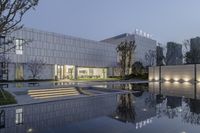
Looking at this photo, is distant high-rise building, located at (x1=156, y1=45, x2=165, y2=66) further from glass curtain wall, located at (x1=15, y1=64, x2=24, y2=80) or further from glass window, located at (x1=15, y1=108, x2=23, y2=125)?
glass window, located at (x1=15, y1=108, x2=23, y2=125)

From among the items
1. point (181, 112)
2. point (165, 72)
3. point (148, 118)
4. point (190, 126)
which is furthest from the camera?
point (165, 72)

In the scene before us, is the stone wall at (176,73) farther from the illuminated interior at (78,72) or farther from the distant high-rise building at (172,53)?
the distant high-rise building at (172,53)

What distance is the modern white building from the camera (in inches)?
1719

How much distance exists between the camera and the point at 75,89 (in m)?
19.4

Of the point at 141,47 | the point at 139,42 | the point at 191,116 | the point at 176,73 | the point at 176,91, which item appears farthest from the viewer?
the point at 141,47

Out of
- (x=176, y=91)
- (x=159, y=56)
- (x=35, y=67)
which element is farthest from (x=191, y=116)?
(x=159, y=56)

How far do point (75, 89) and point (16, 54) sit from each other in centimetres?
2712

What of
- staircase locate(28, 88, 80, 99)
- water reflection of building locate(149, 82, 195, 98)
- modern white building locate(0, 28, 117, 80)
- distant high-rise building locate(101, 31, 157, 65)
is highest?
distant high-rise building locate(101, 31, 157, 65)

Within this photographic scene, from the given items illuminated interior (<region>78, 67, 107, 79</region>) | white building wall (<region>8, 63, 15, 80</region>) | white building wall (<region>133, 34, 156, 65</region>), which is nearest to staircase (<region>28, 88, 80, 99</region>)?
white building wall (<region>8, 63, 15, 80</region>)

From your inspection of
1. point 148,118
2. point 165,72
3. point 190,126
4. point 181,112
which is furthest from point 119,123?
point 165,72

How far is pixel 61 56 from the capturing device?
5116cm

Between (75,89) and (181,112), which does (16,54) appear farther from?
(181,112)

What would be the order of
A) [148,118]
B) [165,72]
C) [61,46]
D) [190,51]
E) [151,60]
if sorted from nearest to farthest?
[148,118], [165,72], [61,46], [190,51], [151,60]

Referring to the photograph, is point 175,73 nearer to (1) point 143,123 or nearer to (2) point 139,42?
(1) point 143,123
